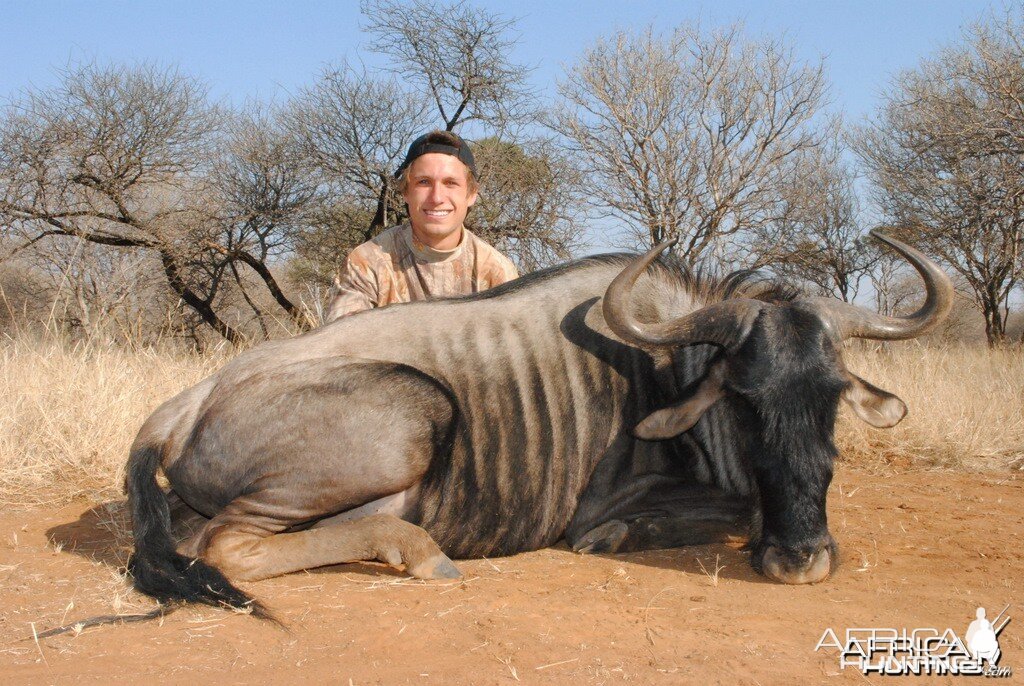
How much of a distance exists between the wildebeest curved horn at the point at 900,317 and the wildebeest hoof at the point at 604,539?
1.17 m

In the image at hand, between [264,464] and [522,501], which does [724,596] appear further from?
[264,464]

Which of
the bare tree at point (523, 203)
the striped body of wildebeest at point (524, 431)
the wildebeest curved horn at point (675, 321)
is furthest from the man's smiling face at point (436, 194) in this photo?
the bare tree at point (523, 203)

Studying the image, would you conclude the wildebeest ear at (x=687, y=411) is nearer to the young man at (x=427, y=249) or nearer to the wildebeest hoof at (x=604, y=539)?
the wildebeest hoof at (x=604, y=539)

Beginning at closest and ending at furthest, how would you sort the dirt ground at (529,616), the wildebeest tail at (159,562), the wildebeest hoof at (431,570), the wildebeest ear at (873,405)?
the dirt ground at (529,616), the wildebeest tail at (159,562), the wildebeest hoof at (431,570), the wildebeest ear at (873,405)

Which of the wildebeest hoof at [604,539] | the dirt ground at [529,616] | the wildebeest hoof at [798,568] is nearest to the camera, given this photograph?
the dirt ground at [529,616]

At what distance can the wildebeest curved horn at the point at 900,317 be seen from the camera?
3.47m

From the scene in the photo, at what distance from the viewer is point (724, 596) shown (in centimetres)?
308

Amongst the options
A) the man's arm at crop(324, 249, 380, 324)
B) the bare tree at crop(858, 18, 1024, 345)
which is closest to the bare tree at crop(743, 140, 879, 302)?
the bare tree at crop(858, 18, 1024, 345)

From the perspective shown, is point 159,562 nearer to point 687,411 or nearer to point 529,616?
point 529,616

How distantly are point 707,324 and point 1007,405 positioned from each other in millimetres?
4640

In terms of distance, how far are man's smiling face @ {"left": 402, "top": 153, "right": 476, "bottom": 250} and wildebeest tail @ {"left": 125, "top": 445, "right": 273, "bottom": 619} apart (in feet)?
7.16

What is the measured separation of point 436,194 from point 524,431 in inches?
74.7

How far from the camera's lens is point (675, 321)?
11.8 feet

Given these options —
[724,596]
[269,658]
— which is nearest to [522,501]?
[724,596]
